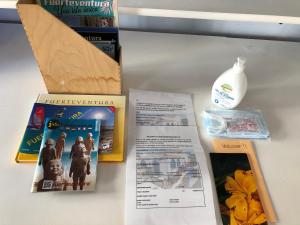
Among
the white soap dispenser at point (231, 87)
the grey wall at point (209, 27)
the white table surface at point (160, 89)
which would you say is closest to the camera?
the white table surface at point (160, 89)

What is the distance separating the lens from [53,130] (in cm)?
57

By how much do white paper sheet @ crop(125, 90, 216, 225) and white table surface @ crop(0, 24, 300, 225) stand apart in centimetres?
3

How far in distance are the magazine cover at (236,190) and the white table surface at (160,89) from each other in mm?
39

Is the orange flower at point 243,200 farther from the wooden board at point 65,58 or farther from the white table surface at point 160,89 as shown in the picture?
the wooden board at point 65,58

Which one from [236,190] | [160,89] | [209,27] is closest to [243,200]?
[236,190]

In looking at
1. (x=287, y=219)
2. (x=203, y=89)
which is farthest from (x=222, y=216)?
(x=203, y=89)

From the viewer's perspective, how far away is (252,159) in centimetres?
58

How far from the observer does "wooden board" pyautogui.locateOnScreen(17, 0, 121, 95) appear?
1.73 ft

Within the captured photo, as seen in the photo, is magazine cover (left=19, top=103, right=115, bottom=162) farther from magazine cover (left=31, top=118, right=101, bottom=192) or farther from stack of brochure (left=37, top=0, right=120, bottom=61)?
stack of brochure (left=37, top=0, right=120, bottom=61)

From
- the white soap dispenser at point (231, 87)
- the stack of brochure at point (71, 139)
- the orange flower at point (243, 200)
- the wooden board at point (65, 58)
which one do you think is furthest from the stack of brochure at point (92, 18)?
the orange flower at point (243, 200)

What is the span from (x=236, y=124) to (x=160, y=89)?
0.22 m

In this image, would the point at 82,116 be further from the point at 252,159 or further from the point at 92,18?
the point at 252,159

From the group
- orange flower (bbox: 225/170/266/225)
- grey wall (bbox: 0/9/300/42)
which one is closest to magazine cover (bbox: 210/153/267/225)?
orange flower (bbox: 225/170/266/225)

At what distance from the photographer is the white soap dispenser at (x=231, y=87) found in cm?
60
